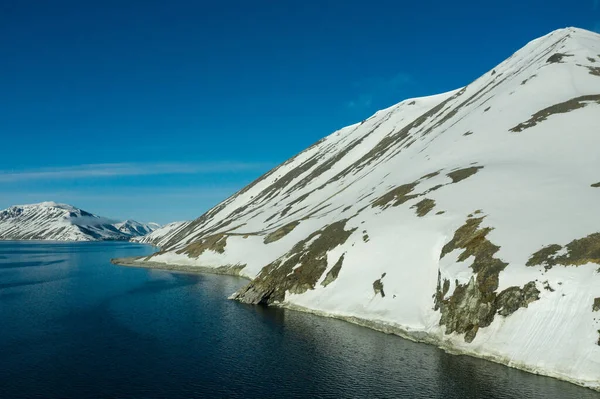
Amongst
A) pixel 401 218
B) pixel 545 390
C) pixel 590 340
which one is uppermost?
pixel 401 218

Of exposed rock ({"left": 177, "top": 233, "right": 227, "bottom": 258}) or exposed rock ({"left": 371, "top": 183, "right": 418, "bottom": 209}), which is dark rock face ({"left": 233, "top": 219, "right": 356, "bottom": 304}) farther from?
exposed rock ({"left": 177, "top": 233, "right": 227, "bottom": 258})

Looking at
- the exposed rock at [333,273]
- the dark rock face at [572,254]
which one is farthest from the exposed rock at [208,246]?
the dark rock face at [572,254]

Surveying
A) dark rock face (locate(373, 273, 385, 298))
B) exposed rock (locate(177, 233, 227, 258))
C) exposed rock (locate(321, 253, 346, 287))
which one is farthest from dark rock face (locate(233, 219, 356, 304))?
exposed rock (locate(177, 233, 227, 258))

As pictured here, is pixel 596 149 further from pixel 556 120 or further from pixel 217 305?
pixel 217 305

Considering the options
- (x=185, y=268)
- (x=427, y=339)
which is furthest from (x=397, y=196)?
(x=185, y=268)

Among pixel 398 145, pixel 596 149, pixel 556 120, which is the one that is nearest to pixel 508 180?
pixel 596 149

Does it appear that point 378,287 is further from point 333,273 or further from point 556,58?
point 556,58
